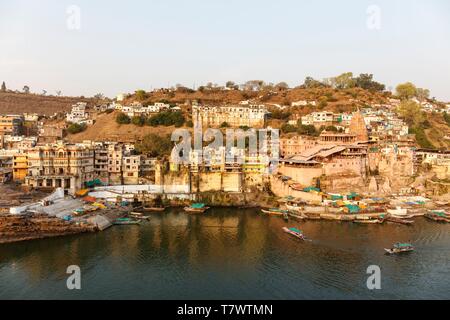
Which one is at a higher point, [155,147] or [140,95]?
[140,95]

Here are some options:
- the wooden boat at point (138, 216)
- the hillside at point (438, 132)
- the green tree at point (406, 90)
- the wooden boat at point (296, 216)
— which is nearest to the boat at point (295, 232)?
the wooden boat at point (296, 216)

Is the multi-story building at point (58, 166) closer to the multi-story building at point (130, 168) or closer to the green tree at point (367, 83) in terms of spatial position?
the multi-story building at point (130, 168)

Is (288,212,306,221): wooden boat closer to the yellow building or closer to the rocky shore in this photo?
the rocky shore

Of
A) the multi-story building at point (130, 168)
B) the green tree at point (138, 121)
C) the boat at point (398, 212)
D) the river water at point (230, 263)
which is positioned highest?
the green tree at point (138, 121)

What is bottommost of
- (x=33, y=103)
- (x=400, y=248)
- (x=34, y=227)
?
(x=400, y=248)

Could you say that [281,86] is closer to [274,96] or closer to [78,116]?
[274,96]

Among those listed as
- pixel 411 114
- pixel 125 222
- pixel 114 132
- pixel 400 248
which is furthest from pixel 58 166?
pixel 411 114
